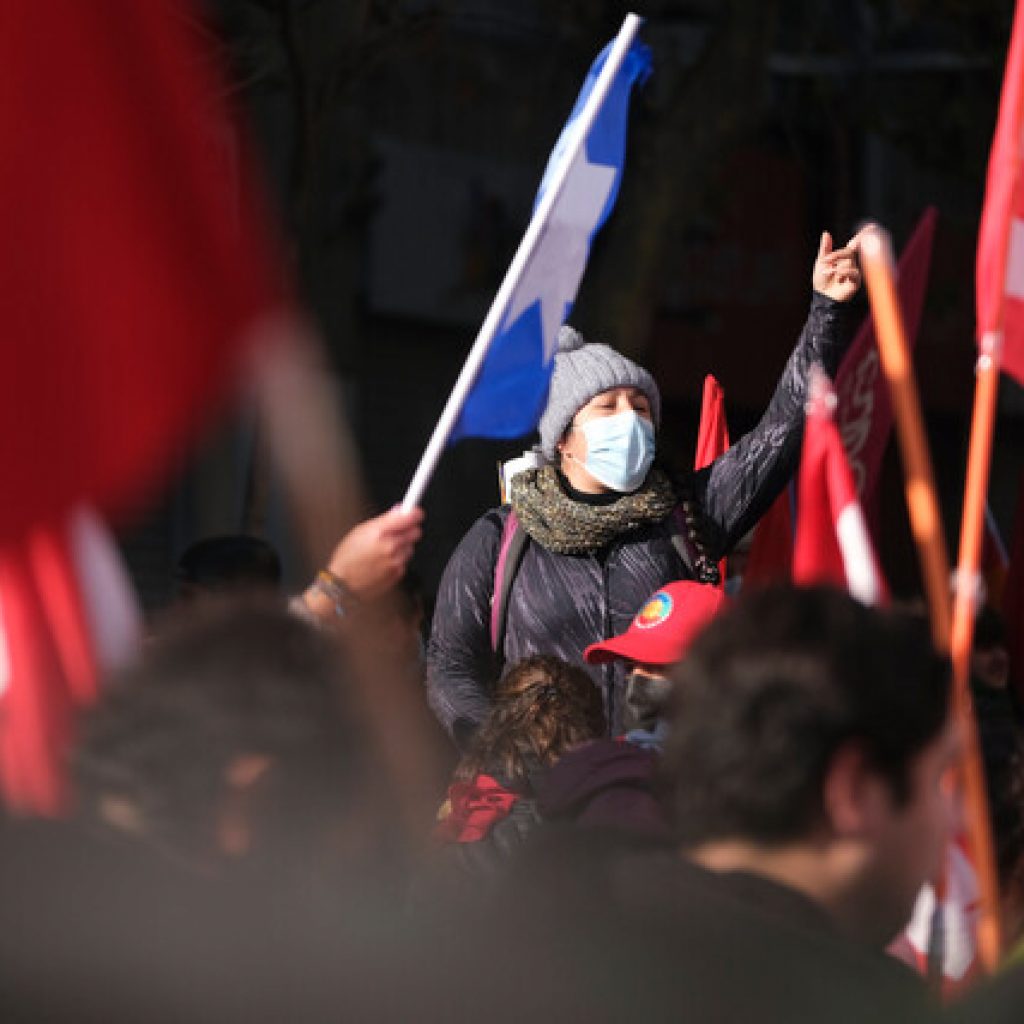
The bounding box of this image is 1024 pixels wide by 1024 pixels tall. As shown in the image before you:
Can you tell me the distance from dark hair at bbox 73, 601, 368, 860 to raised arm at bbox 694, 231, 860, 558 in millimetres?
2637

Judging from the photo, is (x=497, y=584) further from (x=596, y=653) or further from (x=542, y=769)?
(x=542, y=769)

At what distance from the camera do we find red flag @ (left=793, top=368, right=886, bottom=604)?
3100 millimetres

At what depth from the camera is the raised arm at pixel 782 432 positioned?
4586 mm

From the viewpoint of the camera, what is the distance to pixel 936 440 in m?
20.0

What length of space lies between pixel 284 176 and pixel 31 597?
10683 mm

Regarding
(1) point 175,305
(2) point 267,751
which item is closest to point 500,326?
(1) point 175,305

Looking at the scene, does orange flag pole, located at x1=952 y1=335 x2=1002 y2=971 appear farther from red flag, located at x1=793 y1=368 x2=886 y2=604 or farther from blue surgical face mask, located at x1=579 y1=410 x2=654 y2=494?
blue surgical face mask, located at x1=579 y1=410 x2=654 y2=494

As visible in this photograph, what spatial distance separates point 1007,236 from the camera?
3.84m

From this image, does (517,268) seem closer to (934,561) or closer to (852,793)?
(934,561)

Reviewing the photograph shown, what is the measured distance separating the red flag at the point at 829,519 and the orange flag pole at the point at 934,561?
0.27 feet

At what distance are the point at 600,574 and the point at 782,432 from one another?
0.51 meters

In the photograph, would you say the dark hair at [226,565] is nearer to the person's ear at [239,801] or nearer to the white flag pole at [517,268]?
the white flag pole at [517,268]

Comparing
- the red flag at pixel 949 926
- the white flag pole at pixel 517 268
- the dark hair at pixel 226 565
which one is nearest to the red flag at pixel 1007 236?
the white flag pole at pixel 517 268

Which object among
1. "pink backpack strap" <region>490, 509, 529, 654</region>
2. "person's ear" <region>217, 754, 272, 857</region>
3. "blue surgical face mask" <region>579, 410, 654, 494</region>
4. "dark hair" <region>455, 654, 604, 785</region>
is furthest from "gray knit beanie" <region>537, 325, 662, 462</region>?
"person's ear" <region>217, 754, 272, 857</region>
